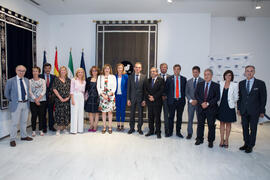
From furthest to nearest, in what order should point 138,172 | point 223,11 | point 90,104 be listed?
point 223,11 < point 90,104 < point 138,172

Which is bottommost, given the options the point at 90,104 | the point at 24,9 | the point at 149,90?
the point at 90,104

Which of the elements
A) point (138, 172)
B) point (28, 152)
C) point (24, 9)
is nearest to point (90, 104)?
point (28, 152)

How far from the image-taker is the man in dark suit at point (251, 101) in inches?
131

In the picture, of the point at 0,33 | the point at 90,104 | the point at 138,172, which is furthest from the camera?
the point at 90,104

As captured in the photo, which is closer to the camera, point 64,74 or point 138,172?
point 138,172

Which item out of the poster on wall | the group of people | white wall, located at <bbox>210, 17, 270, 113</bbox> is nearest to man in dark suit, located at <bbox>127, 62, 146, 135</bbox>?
the group of people

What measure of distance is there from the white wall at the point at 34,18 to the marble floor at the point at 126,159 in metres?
0.41

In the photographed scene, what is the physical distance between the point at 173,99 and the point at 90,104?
1.90 metres

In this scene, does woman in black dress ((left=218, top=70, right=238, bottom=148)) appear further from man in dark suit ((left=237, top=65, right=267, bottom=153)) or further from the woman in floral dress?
the woman in floral dress

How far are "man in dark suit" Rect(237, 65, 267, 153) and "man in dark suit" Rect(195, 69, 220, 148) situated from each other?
438 millimetres

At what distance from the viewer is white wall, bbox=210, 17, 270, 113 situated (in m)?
5.86

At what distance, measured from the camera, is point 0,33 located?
379cm

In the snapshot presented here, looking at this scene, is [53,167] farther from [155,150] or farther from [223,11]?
[223,11]

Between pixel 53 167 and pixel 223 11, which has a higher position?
pixel 223 11
